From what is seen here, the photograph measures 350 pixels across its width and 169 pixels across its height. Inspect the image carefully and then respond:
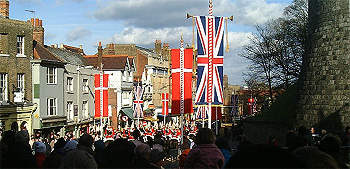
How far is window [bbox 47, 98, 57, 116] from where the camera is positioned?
38156mm

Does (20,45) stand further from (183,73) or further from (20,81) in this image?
(183,73)

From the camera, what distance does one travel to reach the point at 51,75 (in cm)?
3878

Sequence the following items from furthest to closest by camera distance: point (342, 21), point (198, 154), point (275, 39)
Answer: point (275, 39) → point (342, 21) → point (198, 154)

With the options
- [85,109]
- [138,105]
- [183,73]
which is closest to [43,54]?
[85,109]

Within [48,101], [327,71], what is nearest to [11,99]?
[48,101]

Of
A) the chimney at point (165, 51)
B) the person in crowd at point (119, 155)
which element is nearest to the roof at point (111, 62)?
the chimney at point (165, 51)

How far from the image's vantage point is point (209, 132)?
23.4ft

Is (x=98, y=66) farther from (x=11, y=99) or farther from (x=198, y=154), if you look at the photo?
(x=198, y=154)

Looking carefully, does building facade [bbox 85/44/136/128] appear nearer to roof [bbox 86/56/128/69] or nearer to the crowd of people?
roof [bbox 86/56/128/69]

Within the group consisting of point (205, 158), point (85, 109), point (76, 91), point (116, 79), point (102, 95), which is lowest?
point (85, 109)

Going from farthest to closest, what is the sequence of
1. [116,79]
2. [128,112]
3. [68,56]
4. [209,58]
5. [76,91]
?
1. [128,112]
2. [116,79]
3. [68,56]
4. [76,91]
5. [209,58]

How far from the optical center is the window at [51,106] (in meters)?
38.2

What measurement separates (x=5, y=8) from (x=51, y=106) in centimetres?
796

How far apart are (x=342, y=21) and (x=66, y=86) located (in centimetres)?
2469
